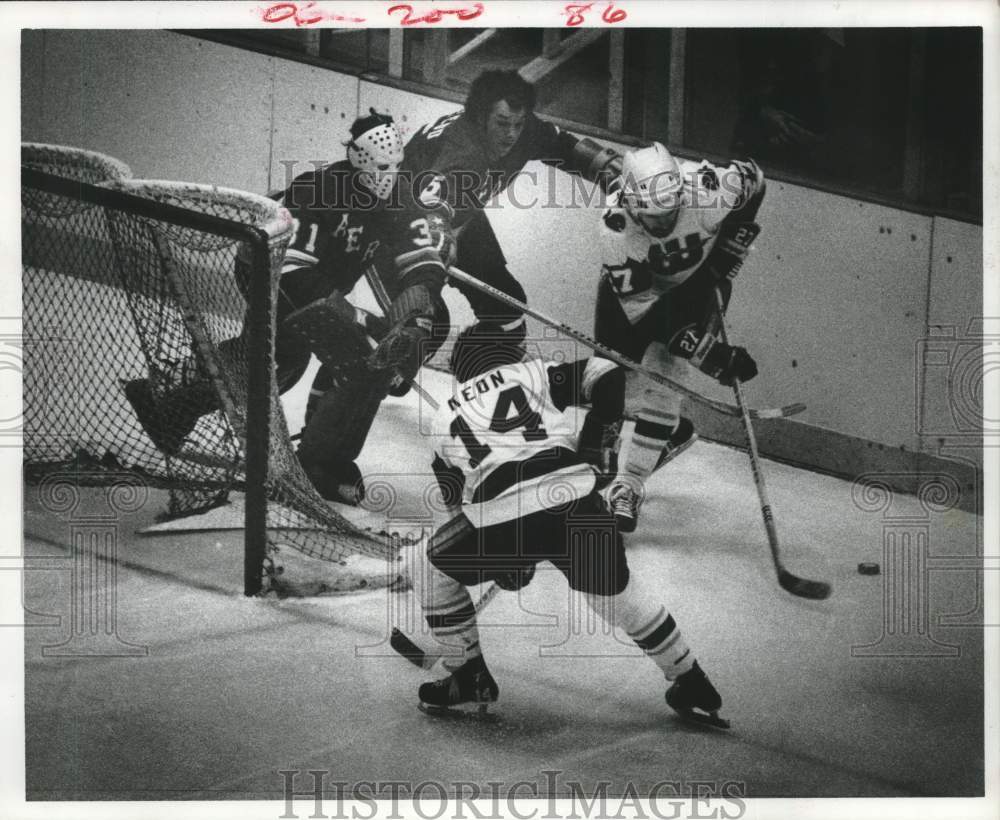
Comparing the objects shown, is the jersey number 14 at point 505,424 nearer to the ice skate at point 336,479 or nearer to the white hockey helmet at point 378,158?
the ice skate at point 336,479

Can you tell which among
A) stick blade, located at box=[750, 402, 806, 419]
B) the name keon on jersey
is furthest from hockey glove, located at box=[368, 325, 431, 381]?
stick blade, located at box=[750, 402, 806, 419]

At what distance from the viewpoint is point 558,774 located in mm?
2750

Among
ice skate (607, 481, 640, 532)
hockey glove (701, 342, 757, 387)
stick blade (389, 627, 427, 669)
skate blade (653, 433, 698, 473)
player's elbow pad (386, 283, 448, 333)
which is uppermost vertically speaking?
player's elbow pad (386, 283, 448, 333)

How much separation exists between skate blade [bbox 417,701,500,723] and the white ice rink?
0.02 m

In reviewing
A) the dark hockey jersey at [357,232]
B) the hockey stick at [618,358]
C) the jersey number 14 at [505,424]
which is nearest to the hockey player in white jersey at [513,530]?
the jersey number 14 at [505,424]

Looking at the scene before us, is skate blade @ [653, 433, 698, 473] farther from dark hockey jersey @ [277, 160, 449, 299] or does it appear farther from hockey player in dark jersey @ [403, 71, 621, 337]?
dark hockey jersey @ [277, 160, 449, 299]

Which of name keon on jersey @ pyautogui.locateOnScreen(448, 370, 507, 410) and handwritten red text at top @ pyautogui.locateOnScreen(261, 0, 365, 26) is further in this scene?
handwritten red text at top @ pyautogui.locateOnScreen(261, 0, 365, 26)

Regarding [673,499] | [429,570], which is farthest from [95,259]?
[673,499]

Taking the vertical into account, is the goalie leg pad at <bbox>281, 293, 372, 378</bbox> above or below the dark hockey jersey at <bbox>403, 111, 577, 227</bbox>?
below

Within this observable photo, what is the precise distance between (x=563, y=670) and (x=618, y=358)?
0.71m

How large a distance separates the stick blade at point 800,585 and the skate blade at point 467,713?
2.33ft

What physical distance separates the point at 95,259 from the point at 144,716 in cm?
102

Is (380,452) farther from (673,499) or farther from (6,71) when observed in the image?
(6,71)

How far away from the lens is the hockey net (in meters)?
2.77
